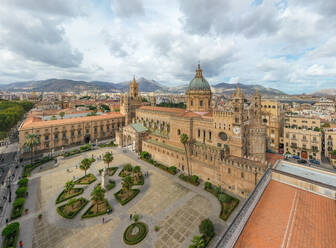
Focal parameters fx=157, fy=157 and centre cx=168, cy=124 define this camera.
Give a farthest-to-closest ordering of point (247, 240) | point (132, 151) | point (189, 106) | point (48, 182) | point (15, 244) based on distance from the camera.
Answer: point (132, 151) < point (189, 106) < point (48, 182) < point (15, 244) < point (247, 240)

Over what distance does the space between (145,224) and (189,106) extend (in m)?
43.2

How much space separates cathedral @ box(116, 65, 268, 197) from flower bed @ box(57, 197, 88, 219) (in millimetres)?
27552

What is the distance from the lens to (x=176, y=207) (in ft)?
114

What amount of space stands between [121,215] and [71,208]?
11.6 m

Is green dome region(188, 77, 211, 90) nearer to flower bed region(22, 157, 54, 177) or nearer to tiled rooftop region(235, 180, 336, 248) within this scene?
tiled rooftop region(235, 180, 336, 248)

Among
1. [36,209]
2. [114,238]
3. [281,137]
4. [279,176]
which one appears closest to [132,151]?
[36,209]

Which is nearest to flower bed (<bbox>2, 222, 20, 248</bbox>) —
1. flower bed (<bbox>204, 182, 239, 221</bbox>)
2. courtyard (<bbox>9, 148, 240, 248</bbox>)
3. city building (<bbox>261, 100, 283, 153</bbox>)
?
courtyard (<bbox>9, 148, 240, 248</bbox>)

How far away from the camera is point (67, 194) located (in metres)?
38.8

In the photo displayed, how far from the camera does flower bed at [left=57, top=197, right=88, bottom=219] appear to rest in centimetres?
3227

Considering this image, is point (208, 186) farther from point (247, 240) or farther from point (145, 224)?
point (247, 240)

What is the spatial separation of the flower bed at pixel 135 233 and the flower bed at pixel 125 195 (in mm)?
7227

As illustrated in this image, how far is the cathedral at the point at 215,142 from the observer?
129 ft

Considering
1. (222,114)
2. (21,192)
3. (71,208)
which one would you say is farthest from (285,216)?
(21,192)

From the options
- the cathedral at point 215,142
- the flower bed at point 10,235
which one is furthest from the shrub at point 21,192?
the cathedral at point 215,142
